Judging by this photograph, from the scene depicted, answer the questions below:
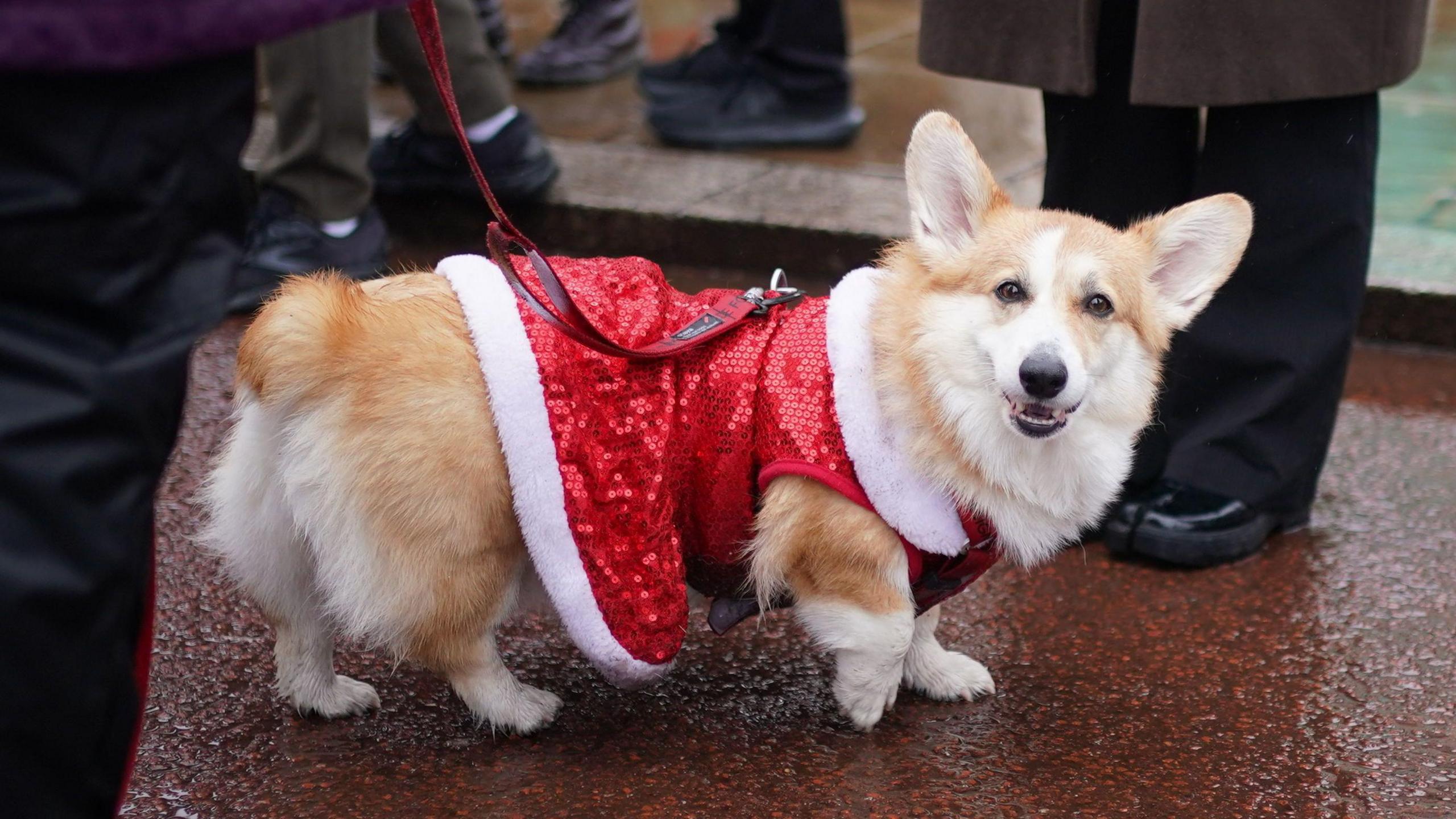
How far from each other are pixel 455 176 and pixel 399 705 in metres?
2.92

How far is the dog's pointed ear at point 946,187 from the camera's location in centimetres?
252

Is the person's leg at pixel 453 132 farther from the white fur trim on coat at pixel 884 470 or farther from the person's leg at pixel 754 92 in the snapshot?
the white fur trim on coat at pixel 884 470

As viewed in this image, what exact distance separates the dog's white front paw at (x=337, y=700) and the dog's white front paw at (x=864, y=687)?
0.88 metres

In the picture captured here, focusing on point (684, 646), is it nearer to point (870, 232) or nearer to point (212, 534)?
point (212, 534)

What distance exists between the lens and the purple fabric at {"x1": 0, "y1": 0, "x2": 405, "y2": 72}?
1274 mm

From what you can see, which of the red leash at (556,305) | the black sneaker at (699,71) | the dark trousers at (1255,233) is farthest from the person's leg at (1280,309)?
the black sneaker at (699,71)

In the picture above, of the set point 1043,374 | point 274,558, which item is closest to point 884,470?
point 1043,374

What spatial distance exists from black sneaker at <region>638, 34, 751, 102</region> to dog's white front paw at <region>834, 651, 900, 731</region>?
376 cm

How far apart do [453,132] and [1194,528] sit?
291 centimetres

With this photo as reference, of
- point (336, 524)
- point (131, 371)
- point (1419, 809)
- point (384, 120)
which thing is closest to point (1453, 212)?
point (1419, 809)

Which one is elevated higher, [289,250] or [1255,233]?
[1255,233]

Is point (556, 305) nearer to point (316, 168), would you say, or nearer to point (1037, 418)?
point (1037, 418)

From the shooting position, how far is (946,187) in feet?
8.46

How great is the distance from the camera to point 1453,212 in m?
5.39
